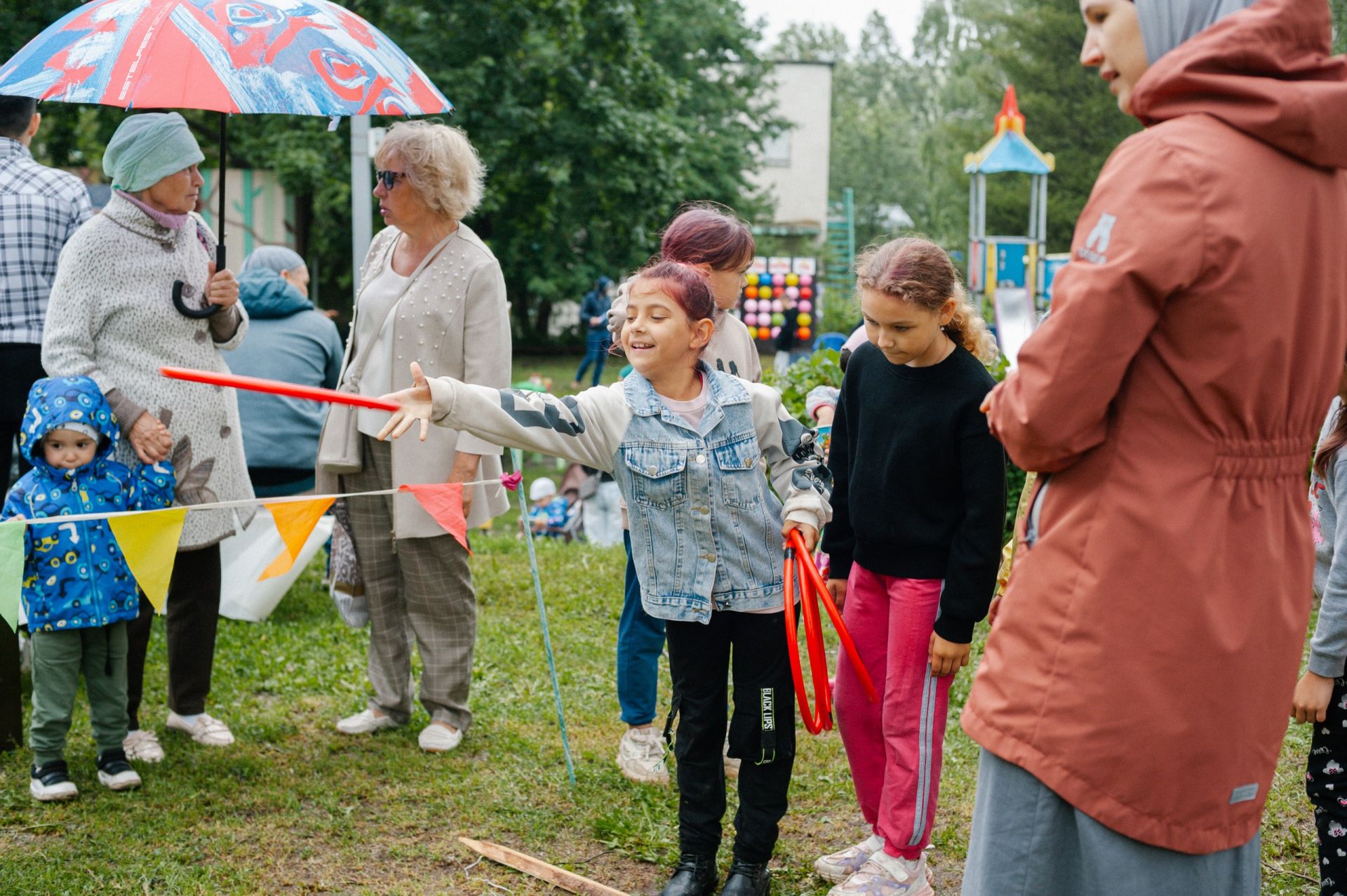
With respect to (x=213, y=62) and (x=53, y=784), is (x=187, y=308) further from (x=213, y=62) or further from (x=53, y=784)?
(x=53, y=784)

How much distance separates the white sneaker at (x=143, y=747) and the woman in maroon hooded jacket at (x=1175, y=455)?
322cm

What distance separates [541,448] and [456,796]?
162cm

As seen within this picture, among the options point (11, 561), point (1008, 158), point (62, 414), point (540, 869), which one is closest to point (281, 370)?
point (62, 414)

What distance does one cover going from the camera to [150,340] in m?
4.16

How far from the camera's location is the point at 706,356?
3896mm

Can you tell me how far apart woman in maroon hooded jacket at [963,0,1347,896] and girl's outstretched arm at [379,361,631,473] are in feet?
3.96

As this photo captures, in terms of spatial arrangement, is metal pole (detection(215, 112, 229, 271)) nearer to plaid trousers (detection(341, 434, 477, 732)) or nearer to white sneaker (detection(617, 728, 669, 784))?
plaid trousers (detection(341, 434, 477, 732))

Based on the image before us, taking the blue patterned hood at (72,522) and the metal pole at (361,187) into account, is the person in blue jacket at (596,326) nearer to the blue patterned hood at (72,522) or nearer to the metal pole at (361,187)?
the metal pole at (361,187)

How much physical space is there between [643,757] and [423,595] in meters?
0.97

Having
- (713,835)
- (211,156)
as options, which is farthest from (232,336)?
(211,156)

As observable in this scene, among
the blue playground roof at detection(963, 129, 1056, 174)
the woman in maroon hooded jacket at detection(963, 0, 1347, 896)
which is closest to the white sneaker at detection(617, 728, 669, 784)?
the woman in maroon hooded jacket at detection(963, 0, 1347, 896)

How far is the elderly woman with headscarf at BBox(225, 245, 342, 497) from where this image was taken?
605cm

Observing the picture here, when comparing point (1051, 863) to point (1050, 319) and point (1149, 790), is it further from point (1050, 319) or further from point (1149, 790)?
point (1050, 319)

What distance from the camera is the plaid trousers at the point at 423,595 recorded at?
4.46 m
